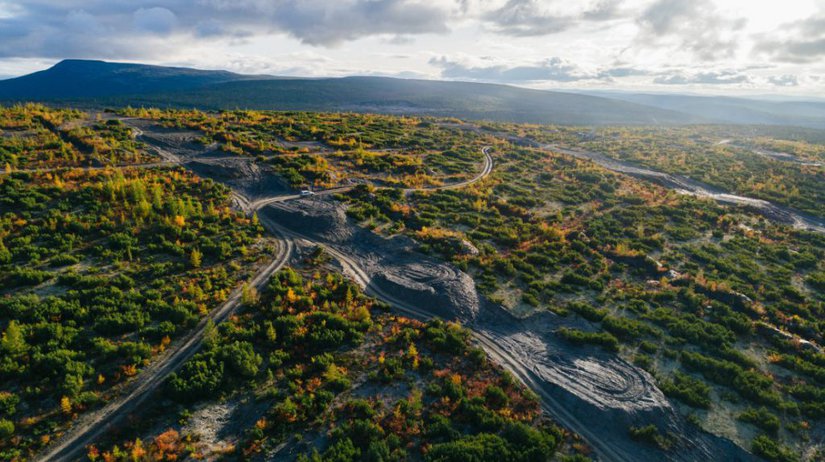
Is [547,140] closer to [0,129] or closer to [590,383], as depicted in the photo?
[590,383]

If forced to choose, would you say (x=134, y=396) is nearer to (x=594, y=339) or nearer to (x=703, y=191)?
(x=594, y=339)

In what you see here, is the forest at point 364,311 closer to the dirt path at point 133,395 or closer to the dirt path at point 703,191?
the dirt path at point 133,395

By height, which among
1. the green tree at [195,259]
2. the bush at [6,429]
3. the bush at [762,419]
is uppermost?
the green tree at [195,259]

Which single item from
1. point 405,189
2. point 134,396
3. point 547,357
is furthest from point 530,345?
point 405,189

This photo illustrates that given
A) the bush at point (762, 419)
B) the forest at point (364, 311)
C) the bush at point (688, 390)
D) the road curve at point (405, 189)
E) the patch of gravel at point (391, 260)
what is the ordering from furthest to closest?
the road curve at point (405, 189) → the patch of gravel at point (391, 260) → the bush at point (688, 390) → the bush at point (762, 419) → the forest at point (364, 311)

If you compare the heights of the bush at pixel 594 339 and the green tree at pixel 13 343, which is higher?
the green tree at pixel 13 343

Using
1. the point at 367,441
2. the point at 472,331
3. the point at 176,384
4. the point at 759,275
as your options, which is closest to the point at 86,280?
the point at 176,384

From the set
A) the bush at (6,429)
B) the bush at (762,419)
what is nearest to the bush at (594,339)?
the bush at (762,419)

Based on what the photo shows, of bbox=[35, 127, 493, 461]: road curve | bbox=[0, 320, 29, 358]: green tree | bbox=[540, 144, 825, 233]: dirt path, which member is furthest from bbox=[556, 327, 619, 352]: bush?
bbox=[540, 144, 825, 233]: dirt path

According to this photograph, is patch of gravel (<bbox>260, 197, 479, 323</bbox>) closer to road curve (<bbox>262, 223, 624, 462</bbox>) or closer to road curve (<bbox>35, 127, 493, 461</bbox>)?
road curve (<bbox>262, 223, 624, 462</bbox>)

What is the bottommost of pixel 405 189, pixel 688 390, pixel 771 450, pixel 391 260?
pixel 771 450
